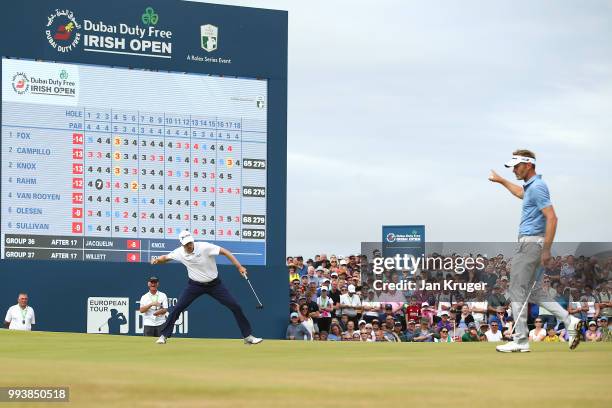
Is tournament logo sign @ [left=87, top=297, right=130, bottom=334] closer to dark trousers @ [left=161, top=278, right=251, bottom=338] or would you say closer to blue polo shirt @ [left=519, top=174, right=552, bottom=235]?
dark trousers @ [left=161, top=278, right=251, bottom=338]

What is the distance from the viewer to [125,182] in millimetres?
27031

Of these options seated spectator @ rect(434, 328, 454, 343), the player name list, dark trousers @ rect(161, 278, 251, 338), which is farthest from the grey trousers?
the player name list

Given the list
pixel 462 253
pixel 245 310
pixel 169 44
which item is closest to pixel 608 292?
pixel 462 253

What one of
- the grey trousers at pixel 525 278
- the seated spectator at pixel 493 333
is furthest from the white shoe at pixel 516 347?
the seated spectator at pixel 493 333

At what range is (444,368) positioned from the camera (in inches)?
508

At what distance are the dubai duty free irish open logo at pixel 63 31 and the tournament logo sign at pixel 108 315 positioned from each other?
5.66 m

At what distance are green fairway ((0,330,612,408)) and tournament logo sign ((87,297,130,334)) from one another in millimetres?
8719

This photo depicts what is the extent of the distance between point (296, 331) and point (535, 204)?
1428 centimetres

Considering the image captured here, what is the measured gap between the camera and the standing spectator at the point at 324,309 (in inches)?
1129

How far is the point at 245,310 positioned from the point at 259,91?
17.2 ft

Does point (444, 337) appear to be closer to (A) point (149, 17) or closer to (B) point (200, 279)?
(B) point (200, 279)

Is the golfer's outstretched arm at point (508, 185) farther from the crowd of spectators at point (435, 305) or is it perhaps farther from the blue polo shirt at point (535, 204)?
the crowd of spectators at point (435, 305)

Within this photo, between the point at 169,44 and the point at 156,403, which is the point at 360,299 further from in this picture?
the point at 156,403

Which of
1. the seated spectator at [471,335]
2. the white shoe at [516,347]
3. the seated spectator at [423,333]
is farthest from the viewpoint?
the seated spectator at [423,333]
